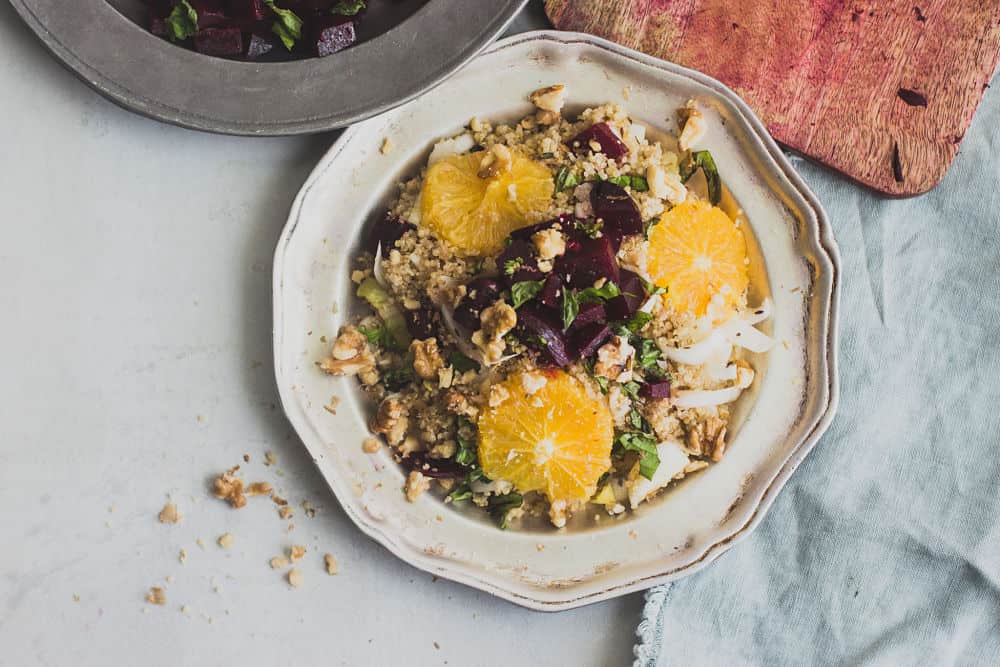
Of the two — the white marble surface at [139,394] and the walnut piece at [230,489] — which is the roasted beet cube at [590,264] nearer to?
the white marble surface at [139,394]

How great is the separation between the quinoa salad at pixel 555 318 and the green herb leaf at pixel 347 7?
0.34 meters

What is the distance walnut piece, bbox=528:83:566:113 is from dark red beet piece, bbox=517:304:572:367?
1.61 feet

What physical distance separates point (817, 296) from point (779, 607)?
788 millimetres

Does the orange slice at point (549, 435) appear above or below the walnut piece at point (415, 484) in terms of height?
above

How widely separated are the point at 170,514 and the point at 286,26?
1.15 m

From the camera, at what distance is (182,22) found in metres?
1.95

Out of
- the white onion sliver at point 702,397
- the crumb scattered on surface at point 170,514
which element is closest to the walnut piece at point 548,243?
the white onion sliver at point 702,397

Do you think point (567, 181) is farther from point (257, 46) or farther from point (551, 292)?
point (257, 46)

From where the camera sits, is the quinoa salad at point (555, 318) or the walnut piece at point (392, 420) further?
the walnut piece at point (392, 420)

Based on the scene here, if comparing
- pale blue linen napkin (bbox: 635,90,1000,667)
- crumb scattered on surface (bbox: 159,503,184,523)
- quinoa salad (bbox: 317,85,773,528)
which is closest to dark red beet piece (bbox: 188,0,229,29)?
quinoa salad (bbox: 317,85,773,528)

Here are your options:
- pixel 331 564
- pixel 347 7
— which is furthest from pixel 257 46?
pixel 331 564

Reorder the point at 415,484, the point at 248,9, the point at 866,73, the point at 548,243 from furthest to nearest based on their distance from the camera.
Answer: the point at 866,73 < the point at 415,484 < the point at 248,9 < the point at 548,243

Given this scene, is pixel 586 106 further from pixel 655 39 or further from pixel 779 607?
pixel 779 607

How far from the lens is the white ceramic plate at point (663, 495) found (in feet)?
6.72
